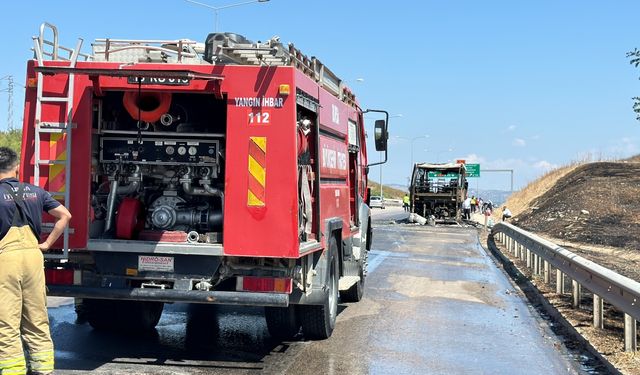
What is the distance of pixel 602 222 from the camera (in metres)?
25.0

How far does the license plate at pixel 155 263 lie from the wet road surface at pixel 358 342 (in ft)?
2.97

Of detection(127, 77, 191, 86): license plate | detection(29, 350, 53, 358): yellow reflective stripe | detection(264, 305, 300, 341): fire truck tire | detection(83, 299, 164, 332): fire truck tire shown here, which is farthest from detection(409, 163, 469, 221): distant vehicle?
detection(29, 350, 53, 358): yellow reflective stripe

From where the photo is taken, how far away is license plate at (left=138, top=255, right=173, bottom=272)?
6371 millimetres

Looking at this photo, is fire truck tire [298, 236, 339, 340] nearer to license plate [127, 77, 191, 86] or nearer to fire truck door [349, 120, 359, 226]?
fire truck door [349, 120, 359, 226]

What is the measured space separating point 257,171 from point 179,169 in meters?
0.91

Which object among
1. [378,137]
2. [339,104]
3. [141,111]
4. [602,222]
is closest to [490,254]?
[602,222]

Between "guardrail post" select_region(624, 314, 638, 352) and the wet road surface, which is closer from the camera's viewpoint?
the wet road surface

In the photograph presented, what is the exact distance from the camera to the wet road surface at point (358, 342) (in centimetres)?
663

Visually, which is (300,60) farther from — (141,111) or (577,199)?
(577,199)

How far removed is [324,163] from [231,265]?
1889 millimetres

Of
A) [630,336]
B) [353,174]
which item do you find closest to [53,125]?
[353,174]

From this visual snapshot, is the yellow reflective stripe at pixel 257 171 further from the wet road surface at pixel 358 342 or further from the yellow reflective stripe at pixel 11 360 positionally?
the yellow reflective stripe at pixel 11 360

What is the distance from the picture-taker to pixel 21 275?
4.99 meters

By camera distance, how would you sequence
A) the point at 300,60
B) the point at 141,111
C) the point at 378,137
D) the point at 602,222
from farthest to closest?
the point at 602,222 < the point at 378,137 < the point at 300,60 < the point at 141,111
